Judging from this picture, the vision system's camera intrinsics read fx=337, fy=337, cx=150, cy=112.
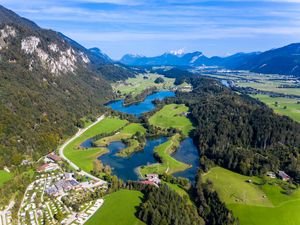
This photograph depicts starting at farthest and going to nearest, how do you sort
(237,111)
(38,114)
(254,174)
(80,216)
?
(237,111) → (38,114) → (254,174) → (80,216)

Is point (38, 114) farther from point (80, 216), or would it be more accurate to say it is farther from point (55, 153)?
point (80, 216)

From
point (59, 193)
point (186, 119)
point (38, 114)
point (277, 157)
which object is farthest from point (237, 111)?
point (59, 193)

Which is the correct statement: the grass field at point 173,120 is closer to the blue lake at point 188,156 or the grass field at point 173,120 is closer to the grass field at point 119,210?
the blue lake at point 188,156

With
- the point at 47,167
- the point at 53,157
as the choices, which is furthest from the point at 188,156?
the point at 47,167

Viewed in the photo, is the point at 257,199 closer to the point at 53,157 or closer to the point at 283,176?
the point at 283,176

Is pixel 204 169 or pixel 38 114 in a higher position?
pixel 38 114

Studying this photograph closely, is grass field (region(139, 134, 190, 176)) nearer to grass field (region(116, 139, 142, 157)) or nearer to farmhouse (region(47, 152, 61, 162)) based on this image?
grass field (region(116, 139, 142, 157))

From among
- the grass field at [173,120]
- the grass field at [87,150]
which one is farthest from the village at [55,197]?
the grass field at [173,120]
